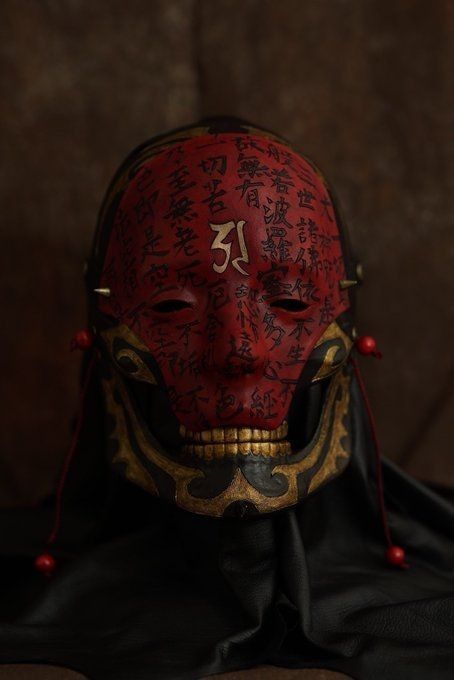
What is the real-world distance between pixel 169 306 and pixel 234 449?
0.19m

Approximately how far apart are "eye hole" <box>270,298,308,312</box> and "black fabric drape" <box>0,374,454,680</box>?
0.77 feet

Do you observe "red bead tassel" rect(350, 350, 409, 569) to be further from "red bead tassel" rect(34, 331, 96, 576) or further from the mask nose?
"red bead tassel" rect(34, 331, 96, 576)

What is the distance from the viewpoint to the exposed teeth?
1.17 meters

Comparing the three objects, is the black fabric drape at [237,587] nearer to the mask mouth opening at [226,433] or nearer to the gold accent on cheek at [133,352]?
the mask mouth opening at [226,433]

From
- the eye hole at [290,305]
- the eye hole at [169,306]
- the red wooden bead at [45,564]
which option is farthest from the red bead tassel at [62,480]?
the eye hole at [290,305]

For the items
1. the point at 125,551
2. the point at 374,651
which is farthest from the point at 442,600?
the point at 125,551

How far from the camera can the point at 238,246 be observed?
3.93 ft

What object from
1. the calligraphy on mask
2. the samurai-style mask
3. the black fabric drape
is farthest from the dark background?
the calligraphy on mask

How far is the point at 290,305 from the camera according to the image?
1.23 m

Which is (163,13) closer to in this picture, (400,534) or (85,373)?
(85,373)

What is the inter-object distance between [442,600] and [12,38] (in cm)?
118

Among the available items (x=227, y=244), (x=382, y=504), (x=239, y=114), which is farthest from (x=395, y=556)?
(x=239, y=114)

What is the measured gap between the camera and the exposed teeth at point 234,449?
3.84 feet

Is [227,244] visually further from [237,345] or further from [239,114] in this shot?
[239,114]
